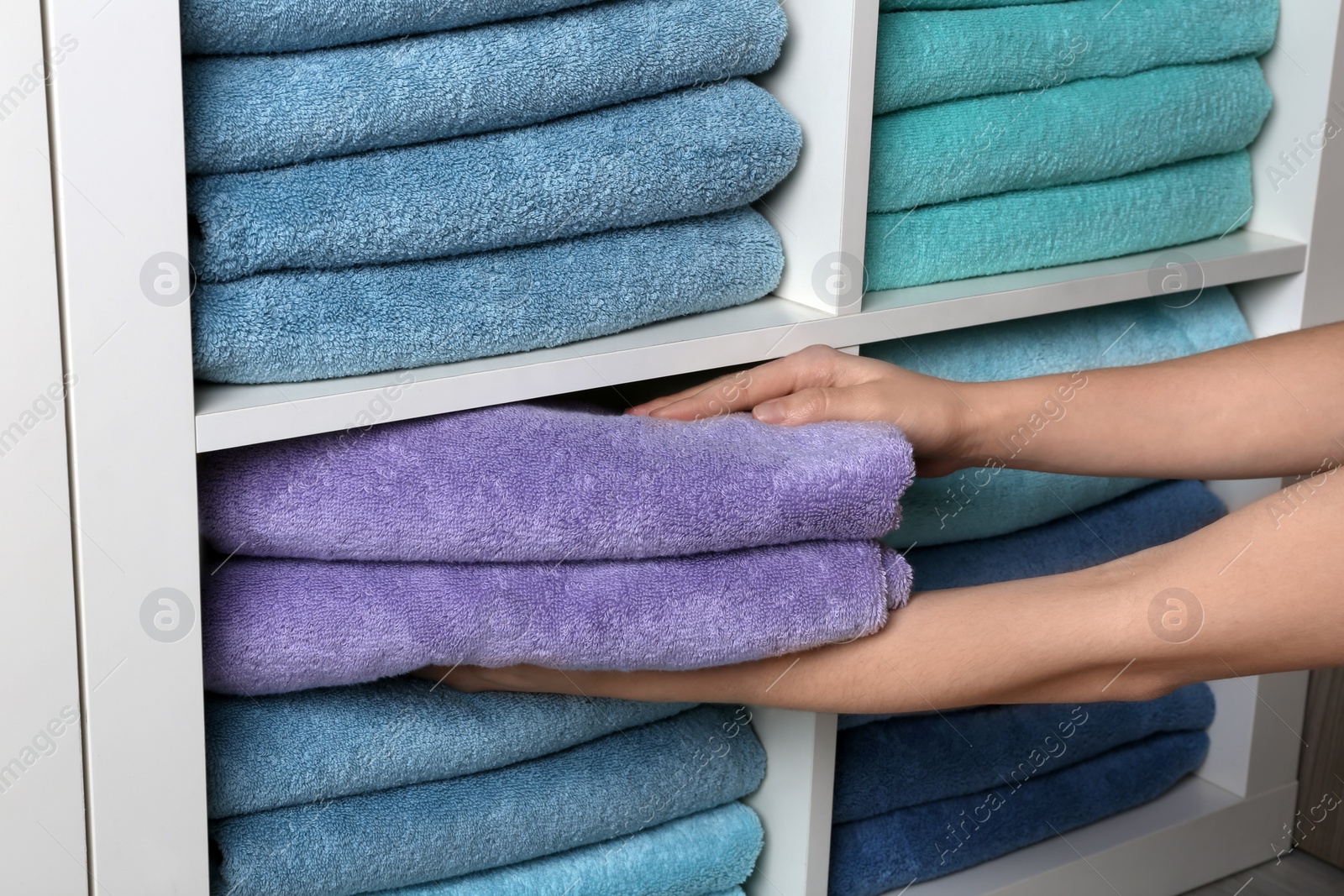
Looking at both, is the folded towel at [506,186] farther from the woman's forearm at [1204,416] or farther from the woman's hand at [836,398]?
the woman's forearm at [1204,416]

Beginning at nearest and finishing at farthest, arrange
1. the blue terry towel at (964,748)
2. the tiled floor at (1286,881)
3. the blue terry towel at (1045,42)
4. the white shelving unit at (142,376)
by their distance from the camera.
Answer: the white shelving unit at (142,376) → the blue terry towel at (1045,42) → the blue terry towel at (964,748) → the tiled floor at (1286,881)

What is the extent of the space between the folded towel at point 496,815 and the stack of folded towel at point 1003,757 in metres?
0.11

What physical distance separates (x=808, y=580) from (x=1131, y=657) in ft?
0.54

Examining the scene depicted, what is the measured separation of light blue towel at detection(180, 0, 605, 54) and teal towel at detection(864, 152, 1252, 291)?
27cm

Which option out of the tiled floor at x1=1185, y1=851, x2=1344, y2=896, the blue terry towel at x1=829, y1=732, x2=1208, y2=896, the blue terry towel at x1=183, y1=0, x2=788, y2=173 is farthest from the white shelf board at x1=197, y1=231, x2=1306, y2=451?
the tiled floor at x1=1185, y1=851, x2=1344, y2=896

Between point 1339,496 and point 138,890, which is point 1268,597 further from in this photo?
point 138,890

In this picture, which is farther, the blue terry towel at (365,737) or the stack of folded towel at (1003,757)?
the stack of folded towel at (1003,757)

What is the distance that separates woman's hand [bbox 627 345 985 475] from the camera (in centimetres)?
66

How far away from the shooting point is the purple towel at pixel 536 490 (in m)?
0.59

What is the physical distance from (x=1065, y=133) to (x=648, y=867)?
514 millimetres

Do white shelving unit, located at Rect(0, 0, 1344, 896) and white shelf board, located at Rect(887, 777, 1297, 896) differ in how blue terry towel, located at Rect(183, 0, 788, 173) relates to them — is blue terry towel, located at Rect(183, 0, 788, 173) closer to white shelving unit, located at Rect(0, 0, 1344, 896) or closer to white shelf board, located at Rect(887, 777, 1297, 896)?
white shelving unit, located at Rect(0, 0, 1344, 896)

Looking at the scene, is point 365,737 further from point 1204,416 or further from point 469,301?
point 1204,416

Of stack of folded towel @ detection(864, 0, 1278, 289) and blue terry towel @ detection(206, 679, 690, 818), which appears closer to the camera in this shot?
blue terry towel @ detection(206, 679, 690, 818)

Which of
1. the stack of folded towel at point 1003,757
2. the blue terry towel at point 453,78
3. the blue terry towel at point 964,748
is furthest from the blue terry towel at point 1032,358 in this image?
the blue terry towel at point 453,78
